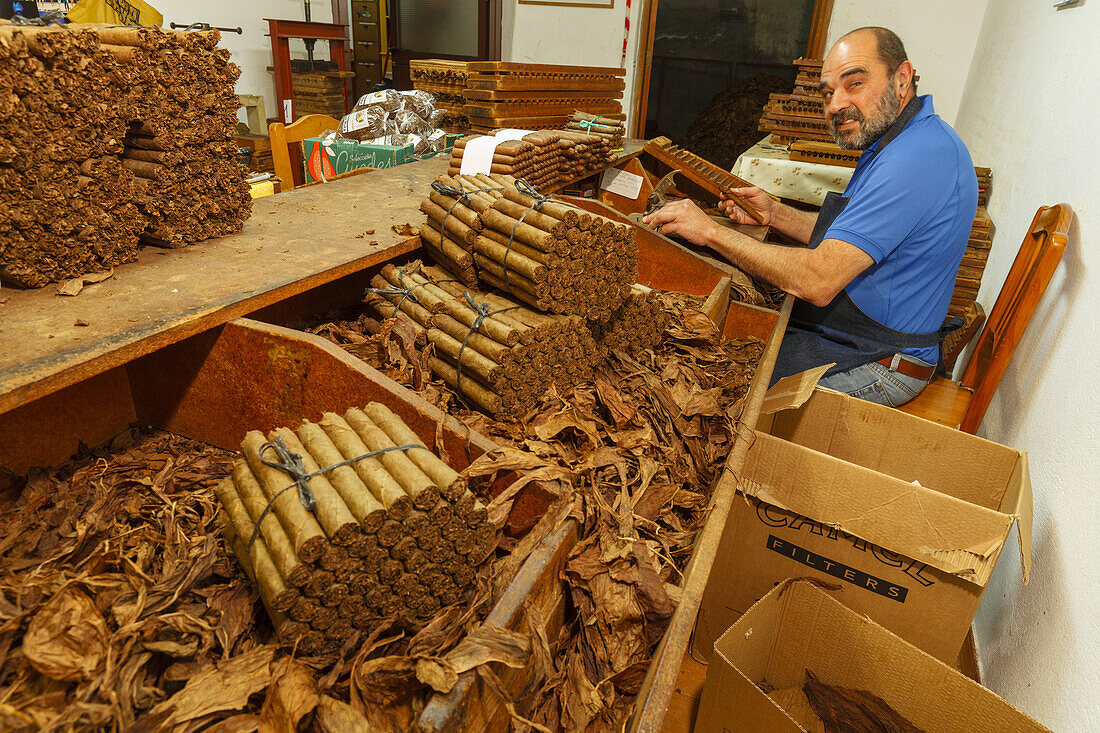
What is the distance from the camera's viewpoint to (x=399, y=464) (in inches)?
55.2

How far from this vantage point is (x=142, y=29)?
202 centimetres

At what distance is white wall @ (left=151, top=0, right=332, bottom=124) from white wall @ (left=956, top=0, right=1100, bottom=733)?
835 cm

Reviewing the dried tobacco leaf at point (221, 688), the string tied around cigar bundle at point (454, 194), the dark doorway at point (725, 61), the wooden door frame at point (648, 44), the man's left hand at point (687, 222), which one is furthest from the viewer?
the dark doorway at point (725, 61)

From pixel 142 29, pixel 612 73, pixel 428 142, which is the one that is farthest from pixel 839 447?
pixel 612 73

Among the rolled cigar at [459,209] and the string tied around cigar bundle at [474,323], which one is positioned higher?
the rolled cigar at [459,209]

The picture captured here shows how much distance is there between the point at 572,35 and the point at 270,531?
8394 millimetres

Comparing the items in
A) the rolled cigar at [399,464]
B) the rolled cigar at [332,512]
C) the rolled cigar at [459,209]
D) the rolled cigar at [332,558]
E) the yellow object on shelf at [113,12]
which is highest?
the yellow object on shelf at [113,12]

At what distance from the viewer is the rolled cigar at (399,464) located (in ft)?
4.31

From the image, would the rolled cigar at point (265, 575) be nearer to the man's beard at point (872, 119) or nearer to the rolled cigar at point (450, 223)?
the rolled cigar at point (450, 223)

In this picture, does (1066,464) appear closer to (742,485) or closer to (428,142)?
(742,485)

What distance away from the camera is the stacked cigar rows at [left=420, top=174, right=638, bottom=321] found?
6.55 feet

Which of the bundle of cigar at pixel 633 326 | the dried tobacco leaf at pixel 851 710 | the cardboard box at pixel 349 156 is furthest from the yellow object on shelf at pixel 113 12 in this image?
the dried tobacco leaf at pixel 851 710

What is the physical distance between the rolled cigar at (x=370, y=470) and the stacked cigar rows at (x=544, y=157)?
80.6 inches

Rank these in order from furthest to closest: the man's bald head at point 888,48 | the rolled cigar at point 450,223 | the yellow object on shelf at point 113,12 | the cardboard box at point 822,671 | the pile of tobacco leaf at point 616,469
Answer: the yellow object on shelf at point 113,12
the man's bald head at point 888,48
the rolled cigar at point 450,223
the cardboard box at point 822,671
the pile of tobacco leaf at point 616,469
